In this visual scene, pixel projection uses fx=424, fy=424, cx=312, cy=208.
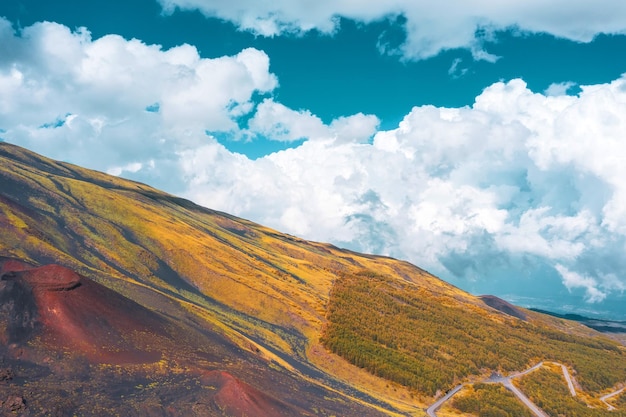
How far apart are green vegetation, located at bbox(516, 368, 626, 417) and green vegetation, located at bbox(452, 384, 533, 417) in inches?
301

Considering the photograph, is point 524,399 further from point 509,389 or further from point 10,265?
point 10,265

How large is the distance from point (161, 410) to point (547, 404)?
99.6 metres

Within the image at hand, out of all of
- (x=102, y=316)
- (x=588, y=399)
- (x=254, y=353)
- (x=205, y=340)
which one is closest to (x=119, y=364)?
(x=102, y=316)

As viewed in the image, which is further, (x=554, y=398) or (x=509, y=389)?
(x=509, y=389)

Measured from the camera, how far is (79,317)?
51.8 m

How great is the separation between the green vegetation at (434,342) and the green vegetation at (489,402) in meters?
5.60

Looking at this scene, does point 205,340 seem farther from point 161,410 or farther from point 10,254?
point 10,254

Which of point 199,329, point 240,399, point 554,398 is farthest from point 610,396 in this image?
point 240,399

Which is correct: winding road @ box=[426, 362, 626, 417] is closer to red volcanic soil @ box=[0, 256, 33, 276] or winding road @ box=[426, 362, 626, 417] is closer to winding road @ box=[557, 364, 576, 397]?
winding road @ box=[557, 364, 576, 397]

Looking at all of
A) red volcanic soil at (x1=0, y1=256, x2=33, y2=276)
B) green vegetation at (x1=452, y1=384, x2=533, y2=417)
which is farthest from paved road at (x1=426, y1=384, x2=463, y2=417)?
red volcanic soil at (x1=0, y1=256, x2=33, y2=276)

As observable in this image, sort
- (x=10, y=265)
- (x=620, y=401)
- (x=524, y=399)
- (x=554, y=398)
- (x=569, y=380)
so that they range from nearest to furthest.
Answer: (x=10, y=265)
(x=524, y=399)
(x=554, y=398)
(x=620, y=401)
(x=569, y=380)

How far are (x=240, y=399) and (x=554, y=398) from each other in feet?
322

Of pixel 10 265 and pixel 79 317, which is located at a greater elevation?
pixel 10 265

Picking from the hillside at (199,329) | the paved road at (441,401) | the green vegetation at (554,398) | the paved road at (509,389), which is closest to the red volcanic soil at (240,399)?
the hillside at (199,329)
